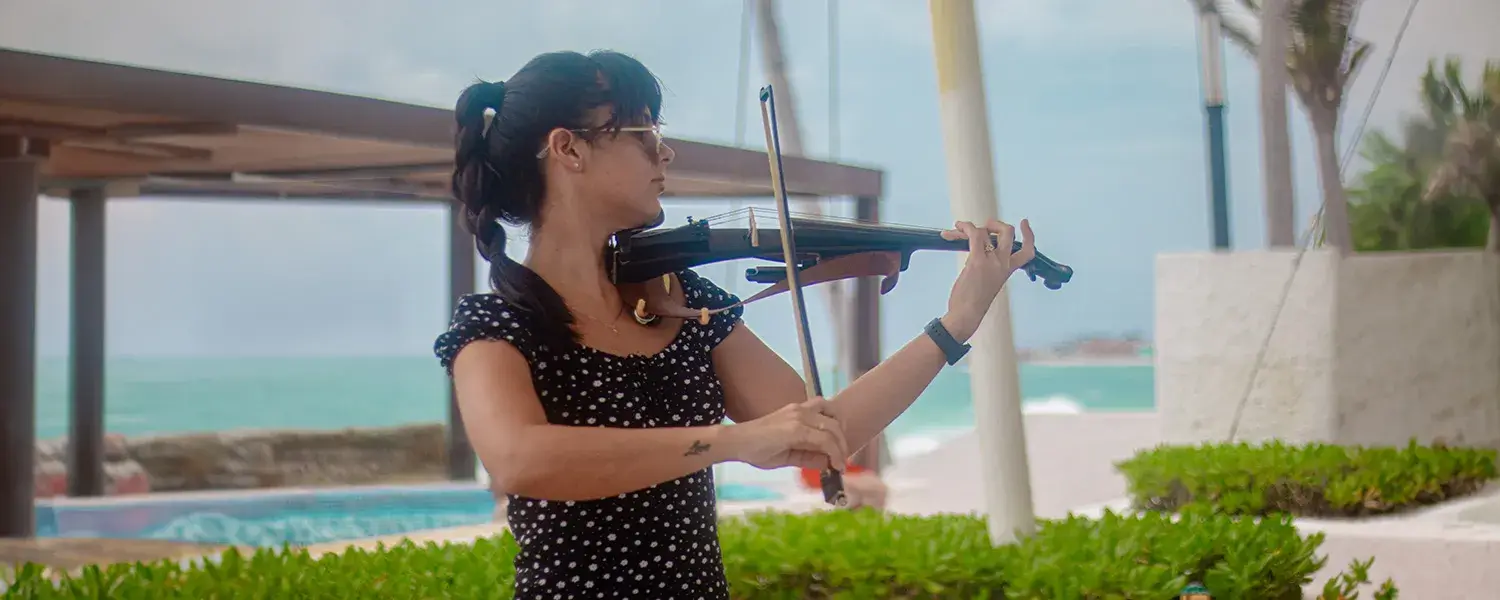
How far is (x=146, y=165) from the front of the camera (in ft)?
22.9

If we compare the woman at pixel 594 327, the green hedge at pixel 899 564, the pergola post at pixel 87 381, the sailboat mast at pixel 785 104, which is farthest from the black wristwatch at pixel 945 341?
the sailboat mast at pixel 785 104

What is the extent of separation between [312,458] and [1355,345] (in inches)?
320

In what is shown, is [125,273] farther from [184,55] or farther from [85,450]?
[85,450]

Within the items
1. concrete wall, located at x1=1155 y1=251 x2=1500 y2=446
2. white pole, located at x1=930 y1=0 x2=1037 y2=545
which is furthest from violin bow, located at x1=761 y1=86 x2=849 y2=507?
concrete wall, located at x1=1155 y1=251 x2=1500 y2=446

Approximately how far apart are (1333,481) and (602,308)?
467cm

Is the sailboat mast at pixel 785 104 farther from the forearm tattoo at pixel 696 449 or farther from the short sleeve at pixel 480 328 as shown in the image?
the forearm tattoo at pixel 696 449

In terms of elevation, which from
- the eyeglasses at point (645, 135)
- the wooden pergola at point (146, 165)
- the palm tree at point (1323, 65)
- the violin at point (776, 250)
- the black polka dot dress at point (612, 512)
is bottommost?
the black polka dot dress at point (612, 512)

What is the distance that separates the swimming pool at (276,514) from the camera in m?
8.23

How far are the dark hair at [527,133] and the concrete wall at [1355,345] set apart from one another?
18.7 ft

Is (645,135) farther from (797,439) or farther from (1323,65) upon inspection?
(1323,65)

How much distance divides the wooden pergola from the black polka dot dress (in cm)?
326

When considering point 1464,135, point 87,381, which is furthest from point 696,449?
point 87,381

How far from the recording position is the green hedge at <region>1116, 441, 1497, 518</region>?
5477 mm

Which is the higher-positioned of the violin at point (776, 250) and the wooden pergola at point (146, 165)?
the wooden pergola at point (146, 165)
